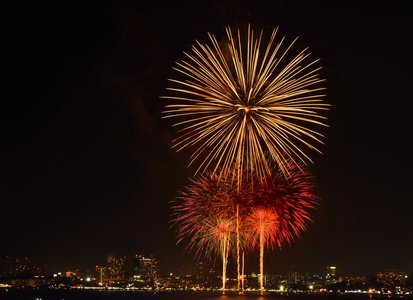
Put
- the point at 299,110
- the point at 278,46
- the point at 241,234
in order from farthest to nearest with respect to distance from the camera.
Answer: the point at 241,234 < the point at 299,110 < the point at 278,46

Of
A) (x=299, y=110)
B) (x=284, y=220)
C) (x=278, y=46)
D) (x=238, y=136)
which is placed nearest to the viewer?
(x=278, y=46)

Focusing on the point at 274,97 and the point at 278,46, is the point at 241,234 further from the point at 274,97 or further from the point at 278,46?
the point at 278,46

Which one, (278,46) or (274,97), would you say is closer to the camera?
(278,46)

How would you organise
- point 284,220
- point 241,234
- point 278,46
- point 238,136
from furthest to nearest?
point 241,234, point 284,220, point 238,136, point 278,46

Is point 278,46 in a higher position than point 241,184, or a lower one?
higher

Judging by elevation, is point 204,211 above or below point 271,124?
below

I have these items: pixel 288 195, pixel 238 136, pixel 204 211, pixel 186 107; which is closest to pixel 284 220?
pixel 288 195

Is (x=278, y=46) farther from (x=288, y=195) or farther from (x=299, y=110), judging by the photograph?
(x=288, y=195)

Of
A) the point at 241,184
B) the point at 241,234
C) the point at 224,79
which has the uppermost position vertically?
the point at 224,79

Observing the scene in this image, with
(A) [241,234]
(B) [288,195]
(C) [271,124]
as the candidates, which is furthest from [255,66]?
(A) [241,234]
